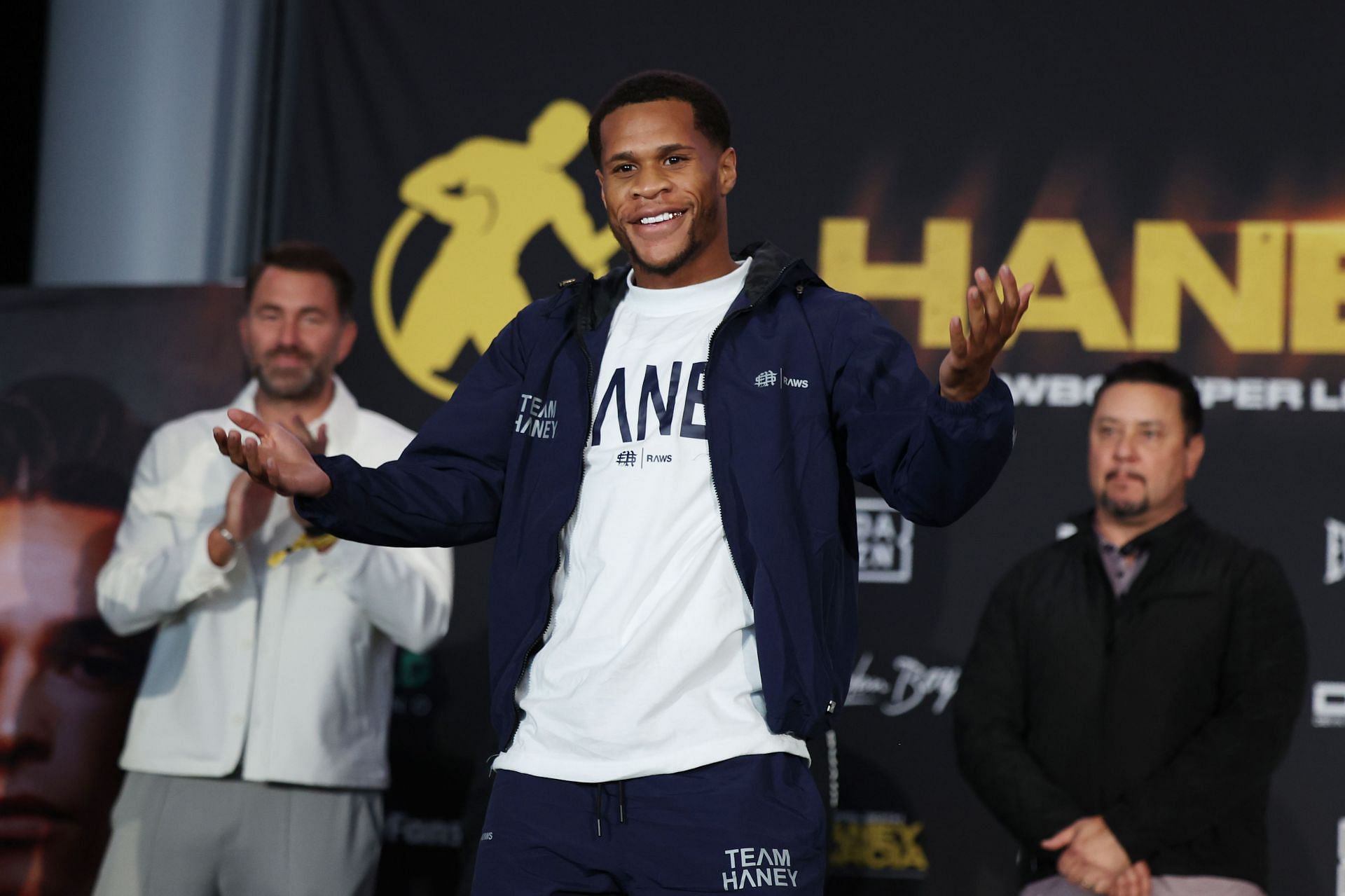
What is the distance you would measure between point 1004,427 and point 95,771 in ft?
9.55

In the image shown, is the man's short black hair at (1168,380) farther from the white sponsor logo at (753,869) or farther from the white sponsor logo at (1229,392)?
the white sponsor logo at (753,869)

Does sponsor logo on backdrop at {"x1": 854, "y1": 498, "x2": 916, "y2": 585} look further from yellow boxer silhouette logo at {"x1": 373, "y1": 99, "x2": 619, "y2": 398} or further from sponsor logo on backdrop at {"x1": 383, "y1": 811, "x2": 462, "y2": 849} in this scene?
sponsor logo on backdrop at {"x1": 383, "y1": 811, "x2": 462, "y2": 849}

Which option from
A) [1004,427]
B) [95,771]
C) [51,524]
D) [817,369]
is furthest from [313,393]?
[1004,427]

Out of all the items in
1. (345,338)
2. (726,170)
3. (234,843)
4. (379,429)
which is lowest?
(234,843)

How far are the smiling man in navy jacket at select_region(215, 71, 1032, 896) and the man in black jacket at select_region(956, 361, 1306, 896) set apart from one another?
1536 millimetres

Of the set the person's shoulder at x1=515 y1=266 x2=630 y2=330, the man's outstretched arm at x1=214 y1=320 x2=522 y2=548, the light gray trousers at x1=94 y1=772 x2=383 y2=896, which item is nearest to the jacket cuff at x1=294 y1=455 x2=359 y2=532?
the man's outstretched arm at x1=214 y1=320 x2=522 y2=548

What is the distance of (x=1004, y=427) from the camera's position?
1.98 metres

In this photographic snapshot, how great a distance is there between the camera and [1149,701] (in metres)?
3.56

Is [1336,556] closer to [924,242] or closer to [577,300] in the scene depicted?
[924,242]

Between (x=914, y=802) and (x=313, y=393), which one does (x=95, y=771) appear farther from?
(x=914, y=802)

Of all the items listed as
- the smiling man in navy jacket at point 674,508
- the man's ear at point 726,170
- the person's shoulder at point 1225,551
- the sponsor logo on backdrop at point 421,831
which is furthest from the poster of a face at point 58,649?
A: the person's shoulder at point 1225,551

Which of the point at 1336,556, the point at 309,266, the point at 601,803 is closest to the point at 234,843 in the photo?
the point at 309,266

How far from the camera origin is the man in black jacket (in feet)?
11.3

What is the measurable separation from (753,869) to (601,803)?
23 centimetres
